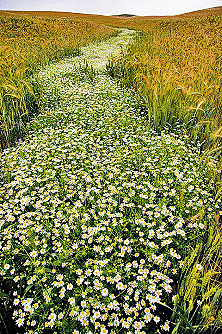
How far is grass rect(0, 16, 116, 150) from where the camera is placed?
5.18 metres

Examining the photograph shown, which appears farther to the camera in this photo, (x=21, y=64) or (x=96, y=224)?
(x=21, y=64)

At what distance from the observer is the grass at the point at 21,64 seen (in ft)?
17.0

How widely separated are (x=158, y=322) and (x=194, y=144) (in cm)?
335

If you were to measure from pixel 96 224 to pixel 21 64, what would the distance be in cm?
671

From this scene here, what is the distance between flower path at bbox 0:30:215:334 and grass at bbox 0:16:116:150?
1.91 feet

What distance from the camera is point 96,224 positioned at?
2.73 m

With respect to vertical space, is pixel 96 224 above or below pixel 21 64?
below

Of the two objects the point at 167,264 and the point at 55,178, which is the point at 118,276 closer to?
the point at 167,264

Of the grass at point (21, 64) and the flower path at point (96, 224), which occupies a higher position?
the grass at point (21, 64)

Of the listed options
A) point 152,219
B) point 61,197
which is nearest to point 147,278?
point 152,219

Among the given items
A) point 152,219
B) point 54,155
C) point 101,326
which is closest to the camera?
point 101,326

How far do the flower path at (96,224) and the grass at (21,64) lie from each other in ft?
1.91

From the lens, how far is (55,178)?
143 inches

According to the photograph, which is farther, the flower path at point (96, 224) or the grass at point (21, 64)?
the grass at point (21, 64)
